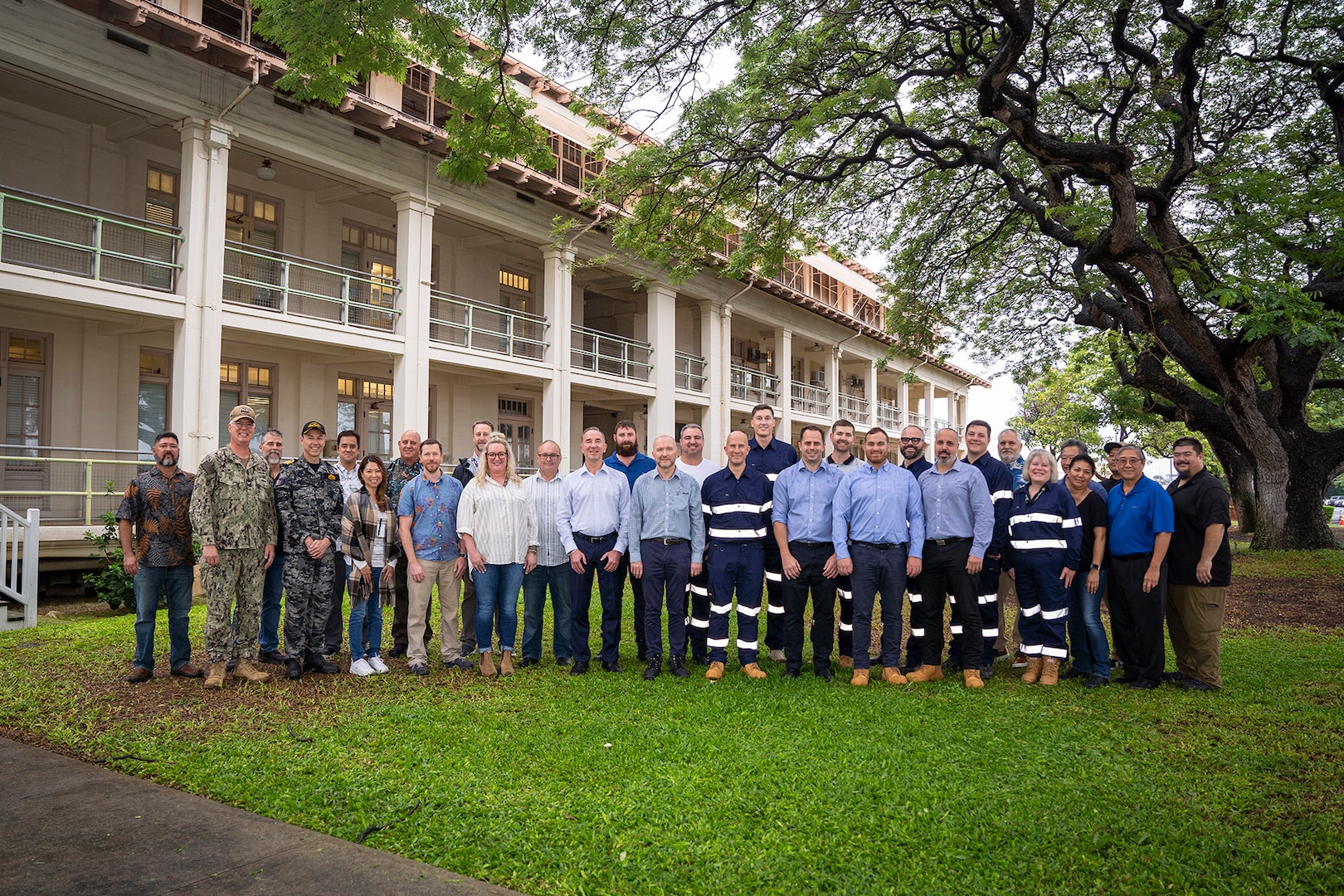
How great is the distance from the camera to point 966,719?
5.56 m

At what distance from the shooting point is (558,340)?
18594 millimetres

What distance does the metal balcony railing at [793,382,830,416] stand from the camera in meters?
30.4

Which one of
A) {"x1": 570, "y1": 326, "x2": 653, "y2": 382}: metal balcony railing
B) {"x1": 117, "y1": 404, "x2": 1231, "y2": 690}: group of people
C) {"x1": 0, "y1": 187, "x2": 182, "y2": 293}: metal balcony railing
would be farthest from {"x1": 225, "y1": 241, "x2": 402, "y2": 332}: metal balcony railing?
{"x1": 117, "y1": 404, "x2": 1231, "y2": 690}: group of people

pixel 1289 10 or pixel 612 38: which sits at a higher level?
pixel 1289 10

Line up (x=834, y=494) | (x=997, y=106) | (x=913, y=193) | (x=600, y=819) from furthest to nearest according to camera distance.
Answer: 1. (x=913, y=193)
2. (x=997, y=106)
3. (x=834, y=494)
4. (x=600, y=819)

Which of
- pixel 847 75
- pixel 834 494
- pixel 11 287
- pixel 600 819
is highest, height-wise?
pixel 847 75

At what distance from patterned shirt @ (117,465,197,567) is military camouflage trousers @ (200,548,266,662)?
31cm

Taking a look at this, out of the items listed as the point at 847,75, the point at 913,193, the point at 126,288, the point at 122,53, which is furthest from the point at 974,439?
the point at 122,53

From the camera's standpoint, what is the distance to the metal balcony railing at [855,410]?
34094 millimetres

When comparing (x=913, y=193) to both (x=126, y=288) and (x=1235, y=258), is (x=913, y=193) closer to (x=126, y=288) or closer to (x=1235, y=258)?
(x=1235, y=258)

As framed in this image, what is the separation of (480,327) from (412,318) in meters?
3.64

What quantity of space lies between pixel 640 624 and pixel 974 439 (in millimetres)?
3405

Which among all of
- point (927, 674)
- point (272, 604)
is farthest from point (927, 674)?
point (272, 604)

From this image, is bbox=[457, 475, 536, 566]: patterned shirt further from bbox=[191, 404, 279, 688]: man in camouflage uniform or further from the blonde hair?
bbox=[191, 404, 279, 688]: man in camouflage uniform
